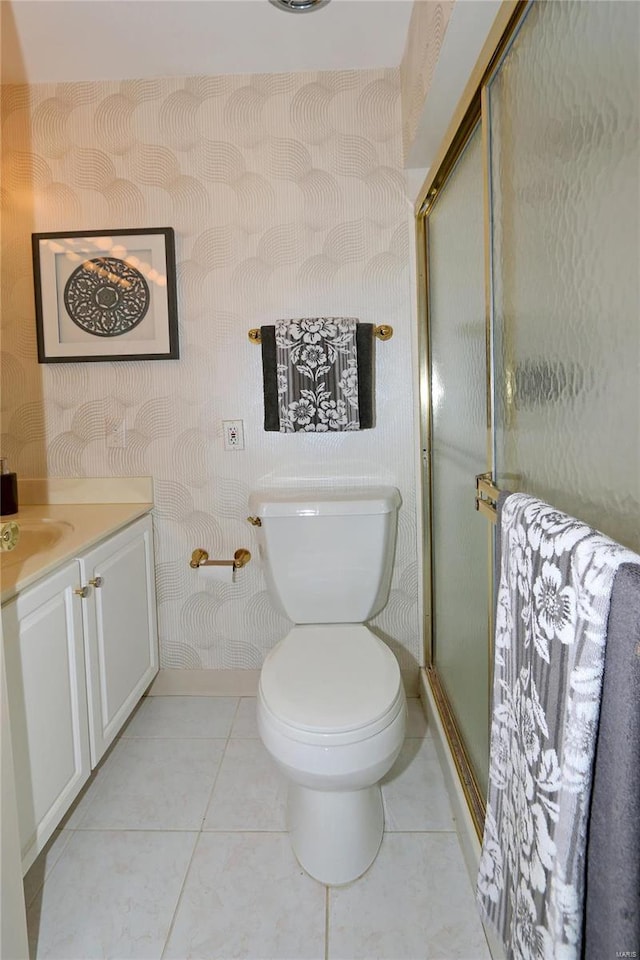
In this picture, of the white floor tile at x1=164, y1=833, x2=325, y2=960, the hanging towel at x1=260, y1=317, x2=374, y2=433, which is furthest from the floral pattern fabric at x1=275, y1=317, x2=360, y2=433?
the white floor tile at x1=164, y1=833, x2=325, y2=960

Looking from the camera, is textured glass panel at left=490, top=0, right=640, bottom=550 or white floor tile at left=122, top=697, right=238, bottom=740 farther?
white floor tile at left=122, top=697, right=238, bottom=740

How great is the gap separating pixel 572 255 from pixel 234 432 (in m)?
1.38

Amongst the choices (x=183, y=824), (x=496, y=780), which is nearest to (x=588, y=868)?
(x=496, y=780)

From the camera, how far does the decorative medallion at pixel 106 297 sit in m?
1.95

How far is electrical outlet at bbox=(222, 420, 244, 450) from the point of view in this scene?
1987 millimetres

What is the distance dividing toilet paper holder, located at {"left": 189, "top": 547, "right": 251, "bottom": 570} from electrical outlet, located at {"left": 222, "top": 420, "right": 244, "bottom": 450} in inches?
14.4

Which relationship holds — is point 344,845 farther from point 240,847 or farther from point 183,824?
point 183,824

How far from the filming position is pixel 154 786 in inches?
64.4

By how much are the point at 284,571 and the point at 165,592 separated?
546 mm

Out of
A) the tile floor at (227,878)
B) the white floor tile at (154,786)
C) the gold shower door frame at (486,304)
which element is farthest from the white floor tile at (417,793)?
the white floor tile at (154,786)

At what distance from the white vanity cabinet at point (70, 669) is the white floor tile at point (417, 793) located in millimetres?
786

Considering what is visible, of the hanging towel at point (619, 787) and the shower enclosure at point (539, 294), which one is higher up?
the shower enclosure at point (539, 294)

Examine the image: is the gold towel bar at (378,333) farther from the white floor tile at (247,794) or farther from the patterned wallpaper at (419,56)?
the white floor tile at (247,794)

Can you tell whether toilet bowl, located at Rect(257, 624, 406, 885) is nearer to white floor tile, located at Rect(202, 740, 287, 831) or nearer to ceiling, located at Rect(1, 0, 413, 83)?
white floor tile, located at Rect(202, 740, 287, 831)
